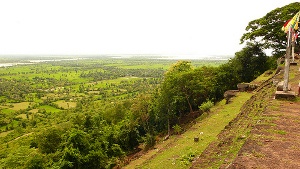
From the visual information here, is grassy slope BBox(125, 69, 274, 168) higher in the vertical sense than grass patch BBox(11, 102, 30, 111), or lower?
higher

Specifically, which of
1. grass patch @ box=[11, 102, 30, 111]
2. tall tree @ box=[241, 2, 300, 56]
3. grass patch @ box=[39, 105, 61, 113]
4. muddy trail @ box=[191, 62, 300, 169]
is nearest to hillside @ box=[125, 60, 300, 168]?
muddy trail @ box=[191, 62, 300, 169]

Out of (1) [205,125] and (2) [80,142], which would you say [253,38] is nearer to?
(1) [205,125]

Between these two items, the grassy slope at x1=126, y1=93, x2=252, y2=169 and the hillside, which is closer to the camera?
the hillside

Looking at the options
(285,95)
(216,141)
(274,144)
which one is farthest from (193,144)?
(274,144)

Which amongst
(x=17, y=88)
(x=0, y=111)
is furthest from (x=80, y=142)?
(x=17, y=88)

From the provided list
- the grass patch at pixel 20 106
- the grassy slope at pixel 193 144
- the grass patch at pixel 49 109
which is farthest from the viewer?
the grass patch at pixel 20 106

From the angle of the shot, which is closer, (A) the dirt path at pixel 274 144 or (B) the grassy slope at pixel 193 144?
(A) the dirt path at pixel 274 144

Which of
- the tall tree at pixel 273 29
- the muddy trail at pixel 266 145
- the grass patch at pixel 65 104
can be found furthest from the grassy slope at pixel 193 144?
the grass patch at pixel 65 104

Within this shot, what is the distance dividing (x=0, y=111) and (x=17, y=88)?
1555 inches

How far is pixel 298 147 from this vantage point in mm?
6410

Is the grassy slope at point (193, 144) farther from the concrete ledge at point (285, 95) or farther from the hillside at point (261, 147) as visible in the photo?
the concrete ledge at point (285, 95)

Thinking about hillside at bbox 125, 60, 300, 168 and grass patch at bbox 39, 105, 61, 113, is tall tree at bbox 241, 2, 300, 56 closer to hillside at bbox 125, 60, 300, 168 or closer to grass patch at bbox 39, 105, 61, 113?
hillside at bbox 125, 60, 300, 168

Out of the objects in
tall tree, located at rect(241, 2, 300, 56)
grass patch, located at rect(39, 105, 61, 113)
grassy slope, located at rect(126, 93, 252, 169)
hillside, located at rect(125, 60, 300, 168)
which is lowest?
grass patch, located at rect(39, 105, 61, 113)

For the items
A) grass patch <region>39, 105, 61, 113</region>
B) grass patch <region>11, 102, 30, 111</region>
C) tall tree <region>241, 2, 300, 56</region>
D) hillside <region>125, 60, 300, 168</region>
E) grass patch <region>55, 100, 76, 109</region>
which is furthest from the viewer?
grass patch <region>55, 100, 76, 109</region>
